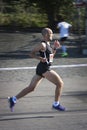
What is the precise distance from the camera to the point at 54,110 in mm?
9656

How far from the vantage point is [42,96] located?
11.3 meters

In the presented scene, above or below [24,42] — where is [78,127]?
above

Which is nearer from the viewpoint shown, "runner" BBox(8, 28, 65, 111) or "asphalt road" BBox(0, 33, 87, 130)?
"asphalt road" BBox(0, 33, 87, 130)

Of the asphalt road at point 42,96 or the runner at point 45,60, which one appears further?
the runner at point 45,60

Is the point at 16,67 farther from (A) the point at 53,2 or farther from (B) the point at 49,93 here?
(A) the point at 53,2

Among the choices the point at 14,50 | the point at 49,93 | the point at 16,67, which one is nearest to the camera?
the point at 49,93

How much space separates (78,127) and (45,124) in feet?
2.02

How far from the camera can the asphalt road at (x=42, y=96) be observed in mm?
8406

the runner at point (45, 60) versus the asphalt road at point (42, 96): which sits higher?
the runner at point (45, 60)

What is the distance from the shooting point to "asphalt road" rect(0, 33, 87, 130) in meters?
8.41

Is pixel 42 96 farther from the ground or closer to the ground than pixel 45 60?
closer to the ground

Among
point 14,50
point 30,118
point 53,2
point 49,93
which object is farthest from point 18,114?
point 53,2

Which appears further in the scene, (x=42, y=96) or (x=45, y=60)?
(x=42, y=96)

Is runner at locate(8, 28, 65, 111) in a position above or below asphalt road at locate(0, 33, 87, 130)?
above
